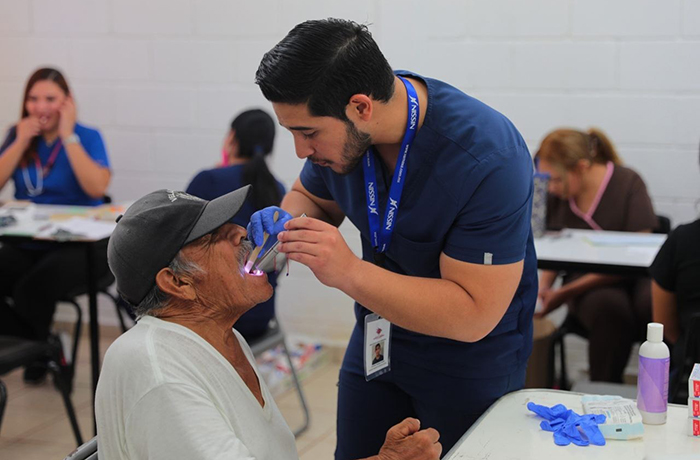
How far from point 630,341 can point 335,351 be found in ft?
Result: 4.98

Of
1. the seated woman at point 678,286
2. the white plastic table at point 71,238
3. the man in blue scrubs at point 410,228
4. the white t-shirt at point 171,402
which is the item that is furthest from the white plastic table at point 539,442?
the white plastic table at point 71,238

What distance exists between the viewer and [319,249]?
5.19 feet

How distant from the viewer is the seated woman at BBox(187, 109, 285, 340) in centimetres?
310

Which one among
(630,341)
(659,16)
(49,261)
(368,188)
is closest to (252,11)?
(49,261)

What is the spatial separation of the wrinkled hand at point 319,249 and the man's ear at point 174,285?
18 cm

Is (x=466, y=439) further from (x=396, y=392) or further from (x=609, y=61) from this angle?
(x=609, y=61)

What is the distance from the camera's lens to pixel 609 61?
12.5 feet

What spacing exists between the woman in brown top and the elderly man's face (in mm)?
2261

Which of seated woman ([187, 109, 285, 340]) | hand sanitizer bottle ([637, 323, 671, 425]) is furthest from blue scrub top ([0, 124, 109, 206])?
hand sanitizer bottle ([637, 323, 671, 425])

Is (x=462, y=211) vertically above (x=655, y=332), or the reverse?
(x=462, y=211)

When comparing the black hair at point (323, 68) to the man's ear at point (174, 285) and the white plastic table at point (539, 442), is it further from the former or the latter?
the white plastic table at point (539, 442)

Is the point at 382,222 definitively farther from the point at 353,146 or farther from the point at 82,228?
the point at 82,228

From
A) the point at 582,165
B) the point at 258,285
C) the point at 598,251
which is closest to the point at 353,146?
the point at 258,285

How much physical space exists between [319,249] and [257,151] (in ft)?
5.98
